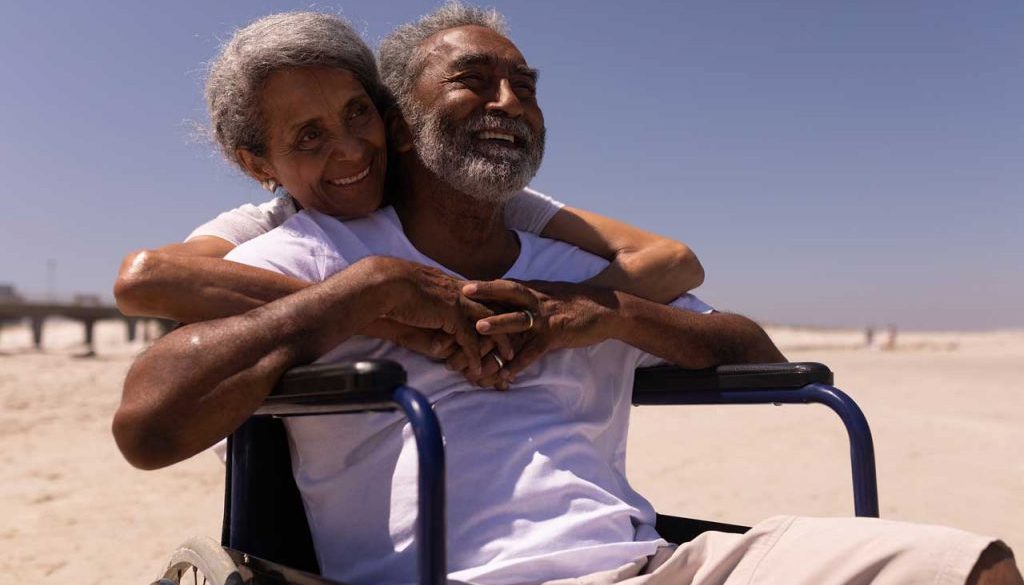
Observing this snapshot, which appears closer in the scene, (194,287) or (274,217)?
(194,287)

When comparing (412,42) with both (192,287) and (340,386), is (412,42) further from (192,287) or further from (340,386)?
(340,386)

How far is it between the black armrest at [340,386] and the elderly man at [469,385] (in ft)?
0.21

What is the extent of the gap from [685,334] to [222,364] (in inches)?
46.0

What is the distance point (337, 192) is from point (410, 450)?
720 mm

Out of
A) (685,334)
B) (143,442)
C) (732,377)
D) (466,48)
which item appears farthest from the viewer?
(466,48)

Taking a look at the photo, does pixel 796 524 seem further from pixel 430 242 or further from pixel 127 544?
pixel 127 544

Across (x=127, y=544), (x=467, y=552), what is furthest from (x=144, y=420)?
(x=127, y=544)

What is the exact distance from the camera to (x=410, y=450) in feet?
6.16

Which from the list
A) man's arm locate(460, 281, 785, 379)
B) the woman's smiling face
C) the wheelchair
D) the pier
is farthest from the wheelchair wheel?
the pier

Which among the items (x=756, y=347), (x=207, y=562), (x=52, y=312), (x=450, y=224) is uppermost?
(x=450, y=224)

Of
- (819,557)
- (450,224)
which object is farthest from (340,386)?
(450,224)

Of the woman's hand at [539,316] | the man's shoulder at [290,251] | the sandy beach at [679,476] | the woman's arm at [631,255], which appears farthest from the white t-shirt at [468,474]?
the sandy beach at [679,476]

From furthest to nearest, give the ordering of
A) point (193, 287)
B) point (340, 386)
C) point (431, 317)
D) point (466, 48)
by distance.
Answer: point (466, 48) → point (431, 317) → point (193, 287) → point (340, 386)

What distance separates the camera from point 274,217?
7.93 feet
